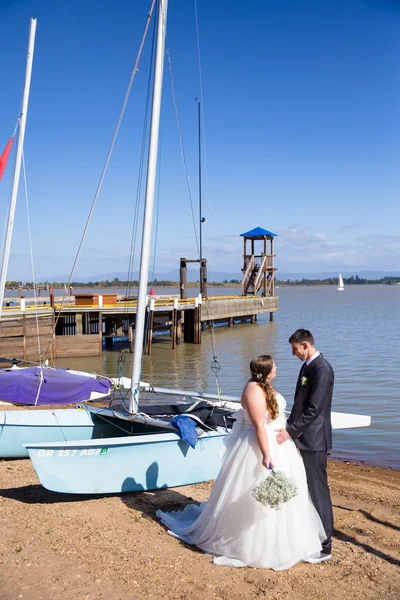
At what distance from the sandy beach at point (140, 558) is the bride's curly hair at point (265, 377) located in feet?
4.71

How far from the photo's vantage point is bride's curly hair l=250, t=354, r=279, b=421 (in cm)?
526

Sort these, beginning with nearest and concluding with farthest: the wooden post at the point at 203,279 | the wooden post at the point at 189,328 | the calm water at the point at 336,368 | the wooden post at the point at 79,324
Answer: the calm water at the point at 336,368 → the wooden post at the point at 79,324 → the wooden post at the point at 189,328 → the wooden post at the point at 203,279

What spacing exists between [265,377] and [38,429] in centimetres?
520

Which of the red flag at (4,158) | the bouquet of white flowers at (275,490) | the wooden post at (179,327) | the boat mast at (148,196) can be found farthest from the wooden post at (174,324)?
the bouquet of white flowers at (275,490)

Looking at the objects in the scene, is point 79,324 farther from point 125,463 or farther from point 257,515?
point 257,515

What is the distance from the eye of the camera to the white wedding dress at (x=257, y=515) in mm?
5266

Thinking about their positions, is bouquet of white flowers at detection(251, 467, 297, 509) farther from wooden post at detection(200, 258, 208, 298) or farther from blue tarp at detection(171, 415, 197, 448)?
wooden post at detection(200, 258, 208, 298)

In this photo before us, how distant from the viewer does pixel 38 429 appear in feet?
30.3

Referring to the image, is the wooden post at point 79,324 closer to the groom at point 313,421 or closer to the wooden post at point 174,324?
the wooden post at point 174,324

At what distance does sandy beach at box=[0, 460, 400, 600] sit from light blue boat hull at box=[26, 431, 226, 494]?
20 centimetres

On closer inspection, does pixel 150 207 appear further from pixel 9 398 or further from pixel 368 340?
pixel 368 340

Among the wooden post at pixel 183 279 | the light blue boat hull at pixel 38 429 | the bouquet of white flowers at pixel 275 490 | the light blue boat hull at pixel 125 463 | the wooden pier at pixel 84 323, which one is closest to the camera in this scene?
the bouquet of white flowers at pixel 275 490

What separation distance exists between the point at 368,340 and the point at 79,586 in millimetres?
31124

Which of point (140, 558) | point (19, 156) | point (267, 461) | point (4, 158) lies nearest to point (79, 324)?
point (19, 156)
